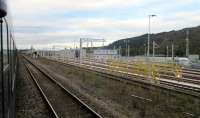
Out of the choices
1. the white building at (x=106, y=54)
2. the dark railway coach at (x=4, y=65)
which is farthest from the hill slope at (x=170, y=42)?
the dark railway coach at (x=4, y=65)

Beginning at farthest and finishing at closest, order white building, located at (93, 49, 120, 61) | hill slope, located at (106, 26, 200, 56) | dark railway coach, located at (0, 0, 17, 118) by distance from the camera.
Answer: hill slope, located at (106, 26, 200, 56), white building, located at (93, 49, 120, 61), dark railway coach, located at (0, 0, 17, 118)

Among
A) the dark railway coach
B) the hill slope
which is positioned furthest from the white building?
the dark railway coach

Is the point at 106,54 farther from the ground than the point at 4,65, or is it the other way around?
the point at 4,65

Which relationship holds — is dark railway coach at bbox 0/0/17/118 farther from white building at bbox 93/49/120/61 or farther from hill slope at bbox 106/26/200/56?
hill slope at bbox 106/26/200/56

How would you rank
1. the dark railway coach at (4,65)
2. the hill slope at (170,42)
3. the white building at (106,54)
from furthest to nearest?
the hill slope at (170,42) < the white building at (106,54) < the dark railway coach at (4,65)

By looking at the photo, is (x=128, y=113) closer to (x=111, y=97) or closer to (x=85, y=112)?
(x=85, y=112)

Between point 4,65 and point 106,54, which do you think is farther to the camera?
point 106,54

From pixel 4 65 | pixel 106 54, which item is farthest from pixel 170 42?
pixel 4 65

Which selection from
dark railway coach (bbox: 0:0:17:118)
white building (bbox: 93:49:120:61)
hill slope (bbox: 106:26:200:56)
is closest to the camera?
dark railway coach (bbox: 0:0:17:118)

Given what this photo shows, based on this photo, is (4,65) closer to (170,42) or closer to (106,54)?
(106,54)

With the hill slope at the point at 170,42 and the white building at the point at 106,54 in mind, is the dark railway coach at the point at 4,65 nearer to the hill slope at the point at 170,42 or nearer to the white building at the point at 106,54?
the white building at the point at 106,54

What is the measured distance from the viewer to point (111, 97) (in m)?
18.1

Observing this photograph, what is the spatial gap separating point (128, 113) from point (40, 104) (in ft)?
15.9

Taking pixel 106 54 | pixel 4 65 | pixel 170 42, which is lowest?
pixel 106 54
